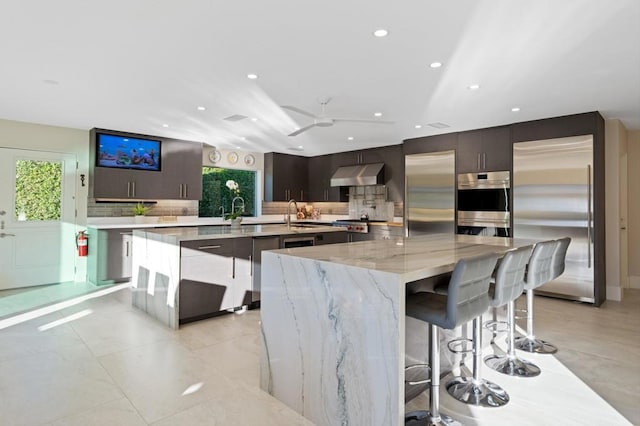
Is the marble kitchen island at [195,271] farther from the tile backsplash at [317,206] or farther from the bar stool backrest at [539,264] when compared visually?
the tile backsplash at [317,206]

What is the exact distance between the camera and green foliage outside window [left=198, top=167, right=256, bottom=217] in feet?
24.4

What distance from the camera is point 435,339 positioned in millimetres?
2041

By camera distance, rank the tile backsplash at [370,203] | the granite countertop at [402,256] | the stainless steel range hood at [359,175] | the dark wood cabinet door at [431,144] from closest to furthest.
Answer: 1. the granite countertop at [402,256]
2. the dark wood cabinet door at [431,144]
3. the stainless steel range hood at [359,175]
4. the tile backsplash at [370,203]

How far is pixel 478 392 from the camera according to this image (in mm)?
2373

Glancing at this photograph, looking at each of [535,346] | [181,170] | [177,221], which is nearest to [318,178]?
[181,170]

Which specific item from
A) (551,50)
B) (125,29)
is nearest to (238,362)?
(125,29)

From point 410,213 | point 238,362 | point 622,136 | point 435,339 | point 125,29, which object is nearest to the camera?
point 435,339

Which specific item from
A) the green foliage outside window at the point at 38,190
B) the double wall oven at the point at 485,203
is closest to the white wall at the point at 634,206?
the double wall oven at the point at 485,203

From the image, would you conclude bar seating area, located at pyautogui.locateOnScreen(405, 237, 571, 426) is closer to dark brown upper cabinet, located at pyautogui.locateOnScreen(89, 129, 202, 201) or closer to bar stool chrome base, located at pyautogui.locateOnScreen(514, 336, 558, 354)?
bar stool chrome base, located at pyautogui.locateOnScreen(514, 336, 558, 354)

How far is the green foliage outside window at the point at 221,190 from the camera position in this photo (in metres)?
7.43

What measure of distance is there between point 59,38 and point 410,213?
523 cm

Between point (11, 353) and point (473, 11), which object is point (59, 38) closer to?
point (11, 353)

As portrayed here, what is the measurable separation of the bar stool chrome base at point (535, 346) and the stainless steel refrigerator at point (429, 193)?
2774mm

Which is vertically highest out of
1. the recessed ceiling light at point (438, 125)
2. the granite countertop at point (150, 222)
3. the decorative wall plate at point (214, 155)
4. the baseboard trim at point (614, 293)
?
the recessed ceiling light at point (438, 125)
